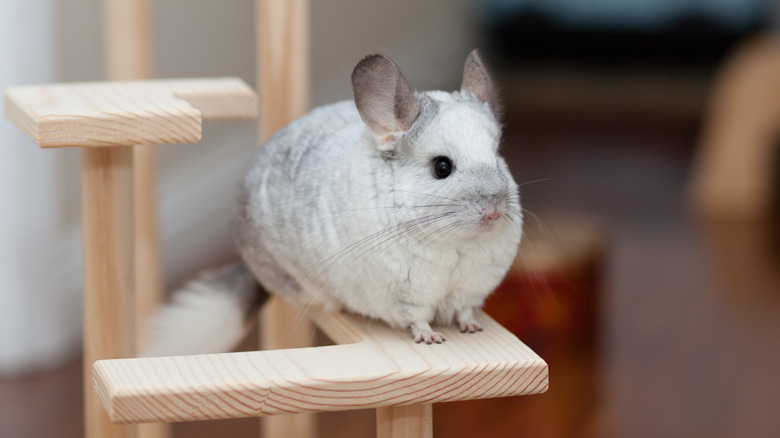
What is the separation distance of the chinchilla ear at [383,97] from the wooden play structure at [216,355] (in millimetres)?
185

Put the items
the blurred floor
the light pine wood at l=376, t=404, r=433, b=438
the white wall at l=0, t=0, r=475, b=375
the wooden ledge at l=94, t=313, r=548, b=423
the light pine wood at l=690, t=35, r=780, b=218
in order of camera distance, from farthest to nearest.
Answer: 1. the light pine wood at l=690, t=35, r=780, b=218
2. the white wall at l=0, t=0, r=475, b=375
3. the blurred floor
4. the light pine wood at l=376, t=404, r=433, b=438
5. the wooden ledge at l=94, t=313, r=548, b=423

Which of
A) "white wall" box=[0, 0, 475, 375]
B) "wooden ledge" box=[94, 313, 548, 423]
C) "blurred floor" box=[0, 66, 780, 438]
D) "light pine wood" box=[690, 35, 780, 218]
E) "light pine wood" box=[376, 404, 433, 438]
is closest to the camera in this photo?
"wooden ledge" box=[94, 313, 548, 423]

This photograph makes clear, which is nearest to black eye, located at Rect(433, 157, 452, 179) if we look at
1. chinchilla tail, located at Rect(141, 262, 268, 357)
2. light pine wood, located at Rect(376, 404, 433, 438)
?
light pine wood, located at Rect(376, 404, 433, 438)

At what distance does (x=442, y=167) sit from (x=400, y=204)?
5 centimetres

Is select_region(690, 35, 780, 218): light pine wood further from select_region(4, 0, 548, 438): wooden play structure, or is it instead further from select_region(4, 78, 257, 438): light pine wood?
select_region(4, 78, 257, 438): light pine wood

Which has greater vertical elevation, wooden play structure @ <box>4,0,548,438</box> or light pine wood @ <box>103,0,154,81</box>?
light pine wood @ <box>103,0,154,81</box>

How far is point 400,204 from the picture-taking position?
3.05 feet

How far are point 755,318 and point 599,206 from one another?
825 mm

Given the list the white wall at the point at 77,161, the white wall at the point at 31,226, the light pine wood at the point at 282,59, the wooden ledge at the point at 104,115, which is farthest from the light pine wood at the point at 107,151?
the white wall at the point at 31,226

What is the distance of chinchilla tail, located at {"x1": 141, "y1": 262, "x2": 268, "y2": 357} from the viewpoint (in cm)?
117

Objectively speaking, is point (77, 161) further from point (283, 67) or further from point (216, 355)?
point (216, 355)

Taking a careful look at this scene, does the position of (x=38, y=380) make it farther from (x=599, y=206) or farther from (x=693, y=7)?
(x=693, y=7)

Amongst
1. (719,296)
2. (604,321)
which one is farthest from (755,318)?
(604,321)

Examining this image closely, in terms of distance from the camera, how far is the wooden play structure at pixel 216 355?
85 centimetres
